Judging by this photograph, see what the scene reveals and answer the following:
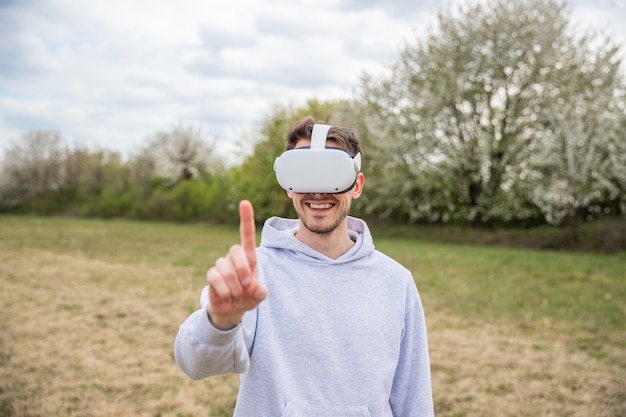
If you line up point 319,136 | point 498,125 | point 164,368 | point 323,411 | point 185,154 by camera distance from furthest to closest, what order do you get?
point 185,154
point 498,125
point 164,368
point 319,136
point 323,411

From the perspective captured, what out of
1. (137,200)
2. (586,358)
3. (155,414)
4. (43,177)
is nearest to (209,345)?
(155,414)

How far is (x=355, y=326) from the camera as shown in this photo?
5.72 ft

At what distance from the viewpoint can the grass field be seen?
4484 mm

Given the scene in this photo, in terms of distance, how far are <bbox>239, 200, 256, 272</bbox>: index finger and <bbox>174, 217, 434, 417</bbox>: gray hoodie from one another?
393mm

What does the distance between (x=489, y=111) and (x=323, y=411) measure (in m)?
17.6

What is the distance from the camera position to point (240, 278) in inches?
48.6

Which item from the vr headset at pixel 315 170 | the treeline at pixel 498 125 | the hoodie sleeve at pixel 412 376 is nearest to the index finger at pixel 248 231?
the vr headset at pixel 315 170

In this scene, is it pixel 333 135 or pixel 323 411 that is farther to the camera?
pixel 333 135

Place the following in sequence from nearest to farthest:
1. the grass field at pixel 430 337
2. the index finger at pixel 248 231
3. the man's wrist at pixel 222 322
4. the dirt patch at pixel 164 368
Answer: the index finger at pixel 248 231 → the man's wrist at pixel 222 322 → the dirt patch at pixel 164 368 → the grass field at pixel 430 337

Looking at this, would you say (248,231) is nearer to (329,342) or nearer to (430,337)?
(329,342)

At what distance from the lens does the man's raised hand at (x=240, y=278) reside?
122cm

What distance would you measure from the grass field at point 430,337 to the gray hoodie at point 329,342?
283cm

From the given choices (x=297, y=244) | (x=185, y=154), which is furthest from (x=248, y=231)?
(x=185, y=154)

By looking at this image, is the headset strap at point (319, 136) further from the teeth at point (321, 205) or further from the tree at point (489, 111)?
the tree at point (489, 111)
